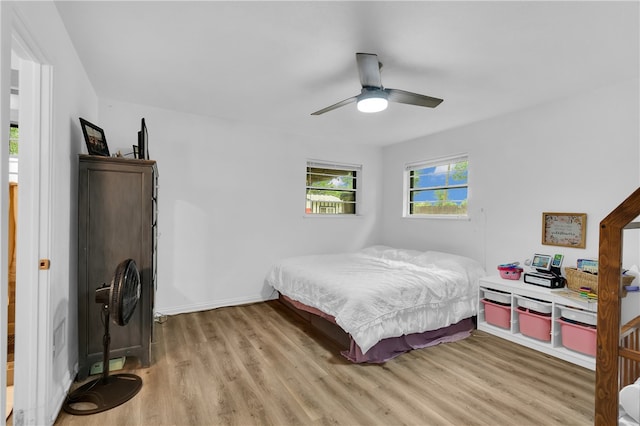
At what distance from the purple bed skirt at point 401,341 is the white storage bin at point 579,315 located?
34.9 inches

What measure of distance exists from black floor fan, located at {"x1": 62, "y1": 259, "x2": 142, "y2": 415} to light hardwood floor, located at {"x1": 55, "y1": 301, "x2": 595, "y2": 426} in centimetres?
Answer: 8

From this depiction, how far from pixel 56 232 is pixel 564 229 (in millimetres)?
4245

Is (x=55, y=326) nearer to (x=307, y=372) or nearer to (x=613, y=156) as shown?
(x=307, y=372)

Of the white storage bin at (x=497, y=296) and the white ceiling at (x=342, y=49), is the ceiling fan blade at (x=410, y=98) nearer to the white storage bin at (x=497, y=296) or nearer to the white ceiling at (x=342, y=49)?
the white ceiling at (x=342, y=49)

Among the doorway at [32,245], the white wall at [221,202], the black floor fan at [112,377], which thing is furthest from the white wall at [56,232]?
the white wall at [221,202]

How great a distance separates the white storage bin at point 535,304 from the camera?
116 inches

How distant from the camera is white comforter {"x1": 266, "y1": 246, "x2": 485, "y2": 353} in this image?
2721 mm

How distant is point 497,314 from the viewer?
10.9 feet

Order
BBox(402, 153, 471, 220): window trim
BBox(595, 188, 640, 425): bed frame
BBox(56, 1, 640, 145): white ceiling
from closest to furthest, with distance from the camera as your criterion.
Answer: BBox(595, 188, 640, 425): bed frame
BBox(56, 1, 640, 145): white ceiling
BBox(402, 153, 471, 220): window trim

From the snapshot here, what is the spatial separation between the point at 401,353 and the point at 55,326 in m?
2.60

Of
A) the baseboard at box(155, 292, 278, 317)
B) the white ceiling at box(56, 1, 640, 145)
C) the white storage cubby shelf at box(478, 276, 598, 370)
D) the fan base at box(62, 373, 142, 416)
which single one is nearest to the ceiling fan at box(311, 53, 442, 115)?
the white ceiling at box(56, 1, 640, 145)

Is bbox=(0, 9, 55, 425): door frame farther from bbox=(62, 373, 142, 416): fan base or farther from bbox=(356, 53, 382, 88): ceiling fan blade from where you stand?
bbox=(356, 53, 382, 88): ceiling fan blade

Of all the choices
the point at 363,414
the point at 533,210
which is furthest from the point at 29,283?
the point at 533,210

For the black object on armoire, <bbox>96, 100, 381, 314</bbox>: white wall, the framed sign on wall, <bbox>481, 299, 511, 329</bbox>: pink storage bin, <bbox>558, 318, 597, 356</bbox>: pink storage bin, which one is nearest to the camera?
the black object on armoire
